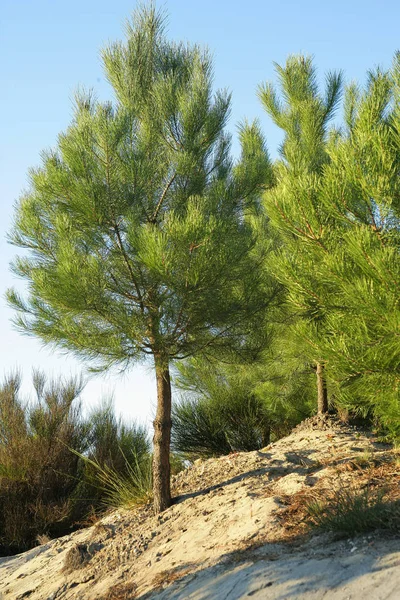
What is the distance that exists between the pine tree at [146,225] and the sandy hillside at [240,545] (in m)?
0.84

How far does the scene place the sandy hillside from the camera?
453cm

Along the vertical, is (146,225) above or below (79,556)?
above

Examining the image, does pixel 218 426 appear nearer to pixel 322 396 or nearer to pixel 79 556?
pixel 322 396

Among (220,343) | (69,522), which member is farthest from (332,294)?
(69,522)

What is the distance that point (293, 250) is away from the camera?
7.75 m

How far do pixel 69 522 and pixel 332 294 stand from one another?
5.86 metres

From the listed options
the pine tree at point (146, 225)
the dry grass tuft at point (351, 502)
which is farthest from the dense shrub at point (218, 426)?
the dry grass tuft at point (351, 502)

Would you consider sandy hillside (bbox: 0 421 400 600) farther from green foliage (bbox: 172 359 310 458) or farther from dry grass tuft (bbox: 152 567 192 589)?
green foliage (bbox: 172 359 310 458)

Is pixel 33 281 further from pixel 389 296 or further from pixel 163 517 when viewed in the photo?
pixel 389 296

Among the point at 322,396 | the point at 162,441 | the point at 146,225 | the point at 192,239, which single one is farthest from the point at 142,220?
the point at 322,396

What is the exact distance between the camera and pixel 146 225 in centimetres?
727

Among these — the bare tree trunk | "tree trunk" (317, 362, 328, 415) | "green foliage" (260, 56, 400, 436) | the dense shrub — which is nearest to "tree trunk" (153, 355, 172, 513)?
"green foliage" (260, 56, 400, 436)

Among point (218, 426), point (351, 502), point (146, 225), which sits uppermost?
point (146, 225)

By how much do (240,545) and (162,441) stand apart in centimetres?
223
